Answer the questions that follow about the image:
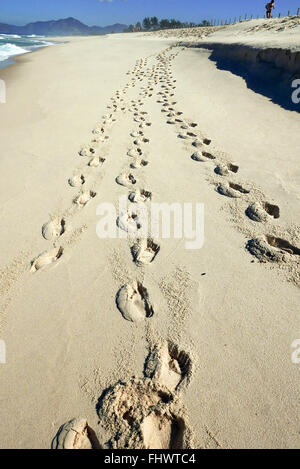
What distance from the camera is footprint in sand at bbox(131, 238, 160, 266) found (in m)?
1.88

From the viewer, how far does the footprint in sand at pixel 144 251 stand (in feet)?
6.18

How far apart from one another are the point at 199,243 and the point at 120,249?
657mm

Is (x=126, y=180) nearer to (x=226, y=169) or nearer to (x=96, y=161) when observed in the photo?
(x=96, y=161)

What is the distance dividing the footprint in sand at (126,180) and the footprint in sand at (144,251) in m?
0.98

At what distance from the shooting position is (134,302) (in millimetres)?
1616

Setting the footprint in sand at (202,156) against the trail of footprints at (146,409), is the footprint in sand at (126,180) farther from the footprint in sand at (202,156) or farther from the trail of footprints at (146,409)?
the trail of footprints at (146,409)

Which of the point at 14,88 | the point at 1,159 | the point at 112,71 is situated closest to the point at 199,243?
the point at 1,159

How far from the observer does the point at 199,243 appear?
202cm

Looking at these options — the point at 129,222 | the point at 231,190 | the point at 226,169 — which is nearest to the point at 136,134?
the point at 226,169

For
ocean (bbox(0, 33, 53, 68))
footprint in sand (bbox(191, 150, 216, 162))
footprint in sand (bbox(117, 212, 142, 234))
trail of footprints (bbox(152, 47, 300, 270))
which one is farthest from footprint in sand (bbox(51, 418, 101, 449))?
ocean (bbox(0, 33, 53, 68))

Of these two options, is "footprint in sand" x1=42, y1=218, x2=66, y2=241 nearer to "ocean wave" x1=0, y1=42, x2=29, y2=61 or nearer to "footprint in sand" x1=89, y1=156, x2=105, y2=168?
"footprint in sand" x1=89, y1=156, x2=105, y2=168

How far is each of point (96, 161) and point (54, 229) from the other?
140 cm

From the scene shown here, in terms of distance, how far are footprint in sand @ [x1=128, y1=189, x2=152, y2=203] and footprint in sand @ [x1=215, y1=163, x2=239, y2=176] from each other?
35.1 inches
